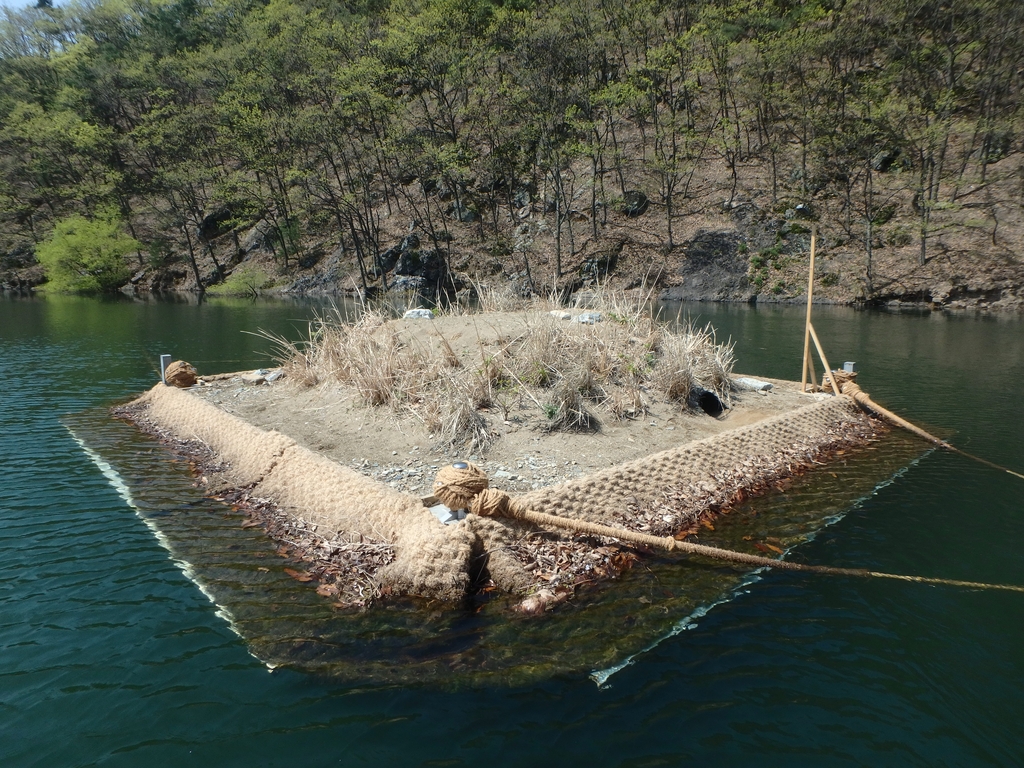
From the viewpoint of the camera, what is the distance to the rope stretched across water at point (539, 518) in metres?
4.70

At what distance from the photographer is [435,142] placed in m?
37.4

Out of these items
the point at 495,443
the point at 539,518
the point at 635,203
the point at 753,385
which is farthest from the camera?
the point at 635,203

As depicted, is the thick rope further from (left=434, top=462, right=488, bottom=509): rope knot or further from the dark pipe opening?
(left=434, top=462, right=488, bottom=509): rope knot

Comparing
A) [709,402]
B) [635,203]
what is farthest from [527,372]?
[635,203]

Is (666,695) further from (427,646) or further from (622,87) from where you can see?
(622,87)

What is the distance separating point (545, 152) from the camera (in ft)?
113

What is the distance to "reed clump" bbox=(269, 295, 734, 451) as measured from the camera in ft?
23.3

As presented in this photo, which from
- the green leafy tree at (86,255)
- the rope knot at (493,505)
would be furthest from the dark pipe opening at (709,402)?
the green leafy tree at (86,255)

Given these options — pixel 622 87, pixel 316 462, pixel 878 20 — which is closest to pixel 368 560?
pixel 316 462

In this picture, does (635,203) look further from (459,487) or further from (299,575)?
(299,575)

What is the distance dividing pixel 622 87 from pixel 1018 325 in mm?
22486

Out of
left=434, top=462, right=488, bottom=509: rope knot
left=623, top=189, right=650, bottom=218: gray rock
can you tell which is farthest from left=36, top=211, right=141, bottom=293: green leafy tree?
left=434, top=462, right=488, bottom=509: rope knot

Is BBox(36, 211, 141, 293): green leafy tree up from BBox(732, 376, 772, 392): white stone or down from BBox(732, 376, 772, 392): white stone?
up

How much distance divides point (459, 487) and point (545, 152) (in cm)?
3258
